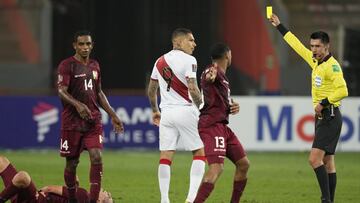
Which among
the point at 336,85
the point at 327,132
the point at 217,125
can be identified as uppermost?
the point at 336,85

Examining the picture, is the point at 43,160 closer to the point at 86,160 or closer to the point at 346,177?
the point at 86,160

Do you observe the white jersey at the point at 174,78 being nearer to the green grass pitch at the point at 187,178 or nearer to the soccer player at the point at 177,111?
the soccer player at the point at 177,111

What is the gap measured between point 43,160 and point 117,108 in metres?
3.35

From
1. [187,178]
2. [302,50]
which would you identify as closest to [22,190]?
[302,50]

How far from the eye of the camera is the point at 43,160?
22.3m

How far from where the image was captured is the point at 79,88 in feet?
44.9

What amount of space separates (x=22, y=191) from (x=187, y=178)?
6581mm

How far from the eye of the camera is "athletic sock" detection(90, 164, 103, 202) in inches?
518

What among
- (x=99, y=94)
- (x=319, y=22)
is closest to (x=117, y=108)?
(x=319, y=22)

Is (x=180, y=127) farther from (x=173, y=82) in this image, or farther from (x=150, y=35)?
(x=150, y=35)

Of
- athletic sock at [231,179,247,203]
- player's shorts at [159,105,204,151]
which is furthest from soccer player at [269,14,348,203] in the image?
player's shorts at [159,105,204,151]

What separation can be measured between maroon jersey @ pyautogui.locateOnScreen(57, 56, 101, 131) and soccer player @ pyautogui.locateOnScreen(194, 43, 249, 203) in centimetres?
142

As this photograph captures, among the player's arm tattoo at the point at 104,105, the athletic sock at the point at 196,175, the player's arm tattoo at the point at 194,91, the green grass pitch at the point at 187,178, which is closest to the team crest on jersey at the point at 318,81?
the player's arm tattoo at the point at 194,91

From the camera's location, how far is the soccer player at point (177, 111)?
13.6 metres
